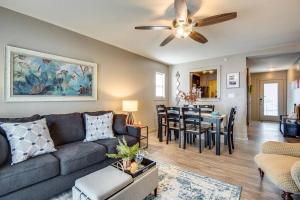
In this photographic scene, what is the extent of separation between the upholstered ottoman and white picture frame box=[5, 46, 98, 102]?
1842 millimetres

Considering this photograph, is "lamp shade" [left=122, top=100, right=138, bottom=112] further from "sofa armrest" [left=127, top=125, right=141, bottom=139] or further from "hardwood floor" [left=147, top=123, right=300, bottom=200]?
"hardwood floor" [left=147, top=123, right=300, bottom=200]

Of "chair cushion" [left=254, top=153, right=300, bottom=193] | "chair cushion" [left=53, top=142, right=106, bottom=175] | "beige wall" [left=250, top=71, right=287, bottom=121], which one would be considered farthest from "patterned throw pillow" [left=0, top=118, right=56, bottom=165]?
"beige wall" [left=250, top=71, right=287, bottom=121]

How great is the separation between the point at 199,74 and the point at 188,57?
2.99 ft

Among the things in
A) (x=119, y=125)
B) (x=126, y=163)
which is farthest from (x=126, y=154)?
(x=119, y=125)

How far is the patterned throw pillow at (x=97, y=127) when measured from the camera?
8.92 ft

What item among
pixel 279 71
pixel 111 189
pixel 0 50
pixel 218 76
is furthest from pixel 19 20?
pixel 279 71

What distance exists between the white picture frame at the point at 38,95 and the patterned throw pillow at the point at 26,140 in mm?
669

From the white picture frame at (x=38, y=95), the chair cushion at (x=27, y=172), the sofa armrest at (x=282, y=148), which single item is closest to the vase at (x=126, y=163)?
the chair cushion at (x=27, y=172)

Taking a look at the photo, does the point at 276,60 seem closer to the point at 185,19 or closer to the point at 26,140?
the point at 185,19

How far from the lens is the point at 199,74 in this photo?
224 inches

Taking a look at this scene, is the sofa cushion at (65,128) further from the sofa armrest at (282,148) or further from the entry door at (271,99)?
the entry door at (271,99)

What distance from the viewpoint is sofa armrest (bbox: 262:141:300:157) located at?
2.02 metres

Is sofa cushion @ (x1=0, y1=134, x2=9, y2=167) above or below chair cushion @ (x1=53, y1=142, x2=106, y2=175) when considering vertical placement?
above

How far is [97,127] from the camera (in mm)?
2805
